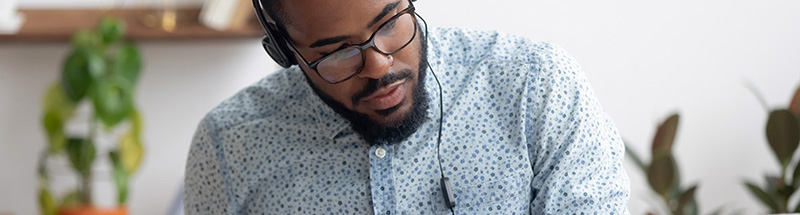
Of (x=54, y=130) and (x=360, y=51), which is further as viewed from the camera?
(x=54, y=130)

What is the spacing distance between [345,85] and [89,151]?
4.97 ft

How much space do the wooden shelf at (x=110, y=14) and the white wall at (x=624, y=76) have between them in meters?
0.07

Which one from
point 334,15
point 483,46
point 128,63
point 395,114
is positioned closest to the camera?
point 334,15

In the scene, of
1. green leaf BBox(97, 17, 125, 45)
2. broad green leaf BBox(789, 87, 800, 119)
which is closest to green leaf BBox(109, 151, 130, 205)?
green leaf BBox(97, 17, 125, 45)

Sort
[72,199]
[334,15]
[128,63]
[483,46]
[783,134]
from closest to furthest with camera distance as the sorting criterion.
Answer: [334,15] → [483,46] → [783,134] → [128,63] → [72,199]

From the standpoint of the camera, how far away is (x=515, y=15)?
9.11ft

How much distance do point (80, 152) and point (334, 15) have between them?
1621 millimetres

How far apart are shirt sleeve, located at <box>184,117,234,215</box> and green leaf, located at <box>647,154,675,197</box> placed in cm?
132

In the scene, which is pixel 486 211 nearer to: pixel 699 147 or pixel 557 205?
pixel 557 205

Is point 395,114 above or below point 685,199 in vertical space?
above

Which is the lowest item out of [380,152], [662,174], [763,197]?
[763,197]

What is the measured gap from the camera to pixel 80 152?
2727 mm

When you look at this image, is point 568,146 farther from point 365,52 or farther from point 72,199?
point 72,199

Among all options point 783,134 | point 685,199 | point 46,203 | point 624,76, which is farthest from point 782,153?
point 46,203
